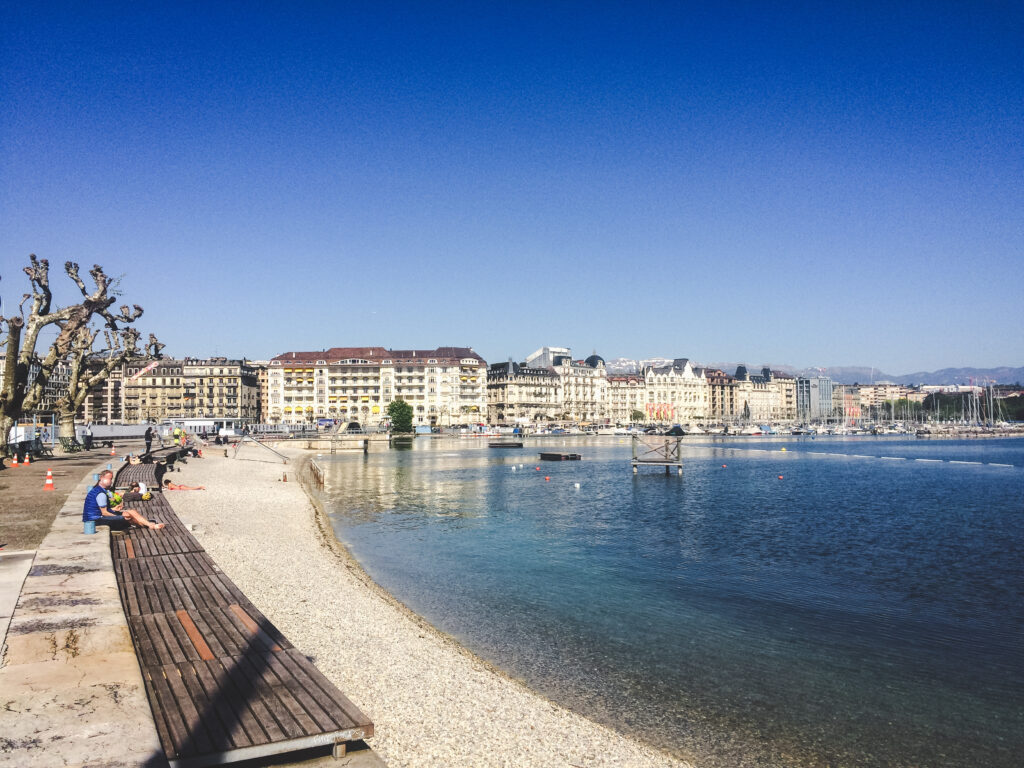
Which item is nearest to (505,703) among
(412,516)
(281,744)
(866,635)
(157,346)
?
(281,744)

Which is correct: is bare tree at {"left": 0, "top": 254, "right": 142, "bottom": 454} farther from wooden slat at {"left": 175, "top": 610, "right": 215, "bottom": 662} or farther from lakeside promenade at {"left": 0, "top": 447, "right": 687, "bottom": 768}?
wooden slat at {"left": 175, "top": 610, "right": 215, "bottom": 662}

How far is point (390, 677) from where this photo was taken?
485 inches

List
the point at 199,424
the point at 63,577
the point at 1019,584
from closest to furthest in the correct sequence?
the point at 63,577 → the point at 1019,584 → the point at 199,424

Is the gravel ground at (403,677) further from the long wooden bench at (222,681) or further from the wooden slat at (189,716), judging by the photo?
the wooden slat at (189,716)

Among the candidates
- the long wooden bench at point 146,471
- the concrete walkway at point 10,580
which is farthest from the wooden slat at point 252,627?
the long wooden bench at point 146,471

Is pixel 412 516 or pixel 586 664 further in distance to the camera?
pixel 412 516

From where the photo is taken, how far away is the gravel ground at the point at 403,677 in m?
9.76

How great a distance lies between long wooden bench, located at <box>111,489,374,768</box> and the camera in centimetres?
777

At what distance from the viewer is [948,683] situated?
1428 centimetres

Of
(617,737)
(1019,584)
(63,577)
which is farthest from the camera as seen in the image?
(1019,584)

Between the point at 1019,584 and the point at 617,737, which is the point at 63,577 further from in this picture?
the point at 1019,584

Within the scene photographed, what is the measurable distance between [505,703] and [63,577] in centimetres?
865

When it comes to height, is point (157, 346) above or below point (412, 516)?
above

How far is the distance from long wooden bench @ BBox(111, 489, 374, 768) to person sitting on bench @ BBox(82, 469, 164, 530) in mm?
4728
